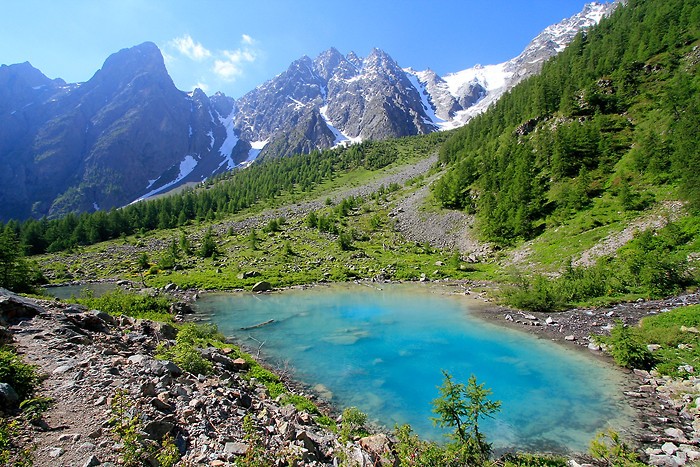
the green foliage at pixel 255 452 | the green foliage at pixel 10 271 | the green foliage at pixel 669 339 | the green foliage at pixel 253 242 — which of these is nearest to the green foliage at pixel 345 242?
the green foliage at pixel 253 242

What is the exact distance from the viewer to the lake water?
1302 cm

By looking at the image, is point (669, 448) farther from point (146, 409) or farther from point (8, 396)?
point (8, 396)

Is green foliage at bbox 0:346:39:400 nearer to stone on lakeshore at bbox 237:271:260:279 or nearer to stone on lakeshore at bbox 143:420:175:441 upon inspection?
stone on lakeshore at bbox 143:420:175:441

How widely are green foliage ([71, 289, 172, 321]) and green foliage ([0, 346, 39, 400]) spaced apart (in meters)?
17.4

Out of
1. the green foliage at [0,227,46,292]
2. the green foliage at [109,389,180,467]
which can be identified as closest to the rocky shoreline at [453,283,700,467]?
the green foliage at [109,389,180,467]

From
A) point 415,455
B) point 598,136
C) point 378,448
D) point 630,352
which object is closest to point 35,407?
point 378,448

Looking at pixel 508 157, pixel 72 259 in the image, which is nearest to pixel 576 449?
pixel 508 157

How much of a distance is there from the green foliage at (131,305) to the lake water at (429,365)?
14.2ft

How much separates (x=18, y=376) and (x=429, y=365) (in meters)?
17.6

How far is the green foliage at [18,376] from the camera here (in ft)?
28.0

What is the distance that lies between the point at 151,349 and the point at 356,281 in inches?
1290

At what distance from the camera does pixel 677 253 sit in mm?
27328

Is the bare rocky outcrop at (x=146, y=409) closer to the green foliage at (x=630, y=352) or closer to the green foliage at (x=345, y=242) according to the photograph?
the green foliage at (x=630, y=352)

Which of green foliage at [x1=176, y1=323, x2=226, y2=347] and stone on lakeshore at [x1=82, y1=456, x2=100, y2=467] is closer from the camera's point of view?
stone on lakeshore at [x1=82, y1=456, x2=100, y2=467]
